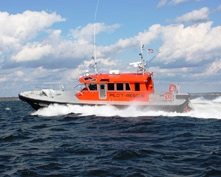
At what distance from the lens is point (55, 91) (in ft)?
77.0

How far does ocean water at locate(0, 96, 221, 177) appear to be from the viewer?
799cm

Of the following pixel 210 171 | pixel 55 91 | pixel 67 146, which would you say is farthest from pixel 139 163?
A: pixel 55 91

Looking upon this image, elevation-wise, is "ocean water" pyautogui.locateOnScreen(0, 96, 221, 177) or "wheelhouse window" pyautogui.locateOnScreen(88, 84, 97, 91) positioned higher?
"wheelhouse window" pyautogui.locateOnScreen(88, 84, 97, 91)

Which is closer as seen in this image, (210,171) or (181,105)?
(210,171)

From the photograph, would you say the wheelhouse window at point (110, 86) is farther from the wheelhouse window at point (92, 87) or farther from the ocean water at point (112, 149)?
the ocean water at point (112, 149)

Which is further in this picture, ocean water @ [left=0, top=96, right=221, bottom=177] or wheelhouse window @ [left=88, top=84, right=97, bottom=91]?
wheelhouse window @ [left=88, top=84, right=97, bottom=91]

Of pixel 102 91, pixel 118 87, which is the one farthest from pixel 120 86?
pixel 102 91

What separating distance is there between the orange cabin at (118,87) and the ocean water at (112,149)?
11.5 feet

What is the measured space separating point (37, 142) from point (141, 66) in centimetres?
1175

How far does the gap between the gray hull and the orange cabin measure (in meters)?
0.50

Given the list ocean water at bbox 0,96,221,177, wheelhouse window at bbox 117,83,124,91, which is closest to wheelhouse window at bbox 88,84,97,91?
wheelhouse window at bbox 117,83,124,91

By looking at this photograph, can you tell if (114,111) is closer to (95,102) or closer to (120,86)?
(95,102)

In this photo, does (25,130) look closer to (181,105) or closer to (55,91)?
(55,91)

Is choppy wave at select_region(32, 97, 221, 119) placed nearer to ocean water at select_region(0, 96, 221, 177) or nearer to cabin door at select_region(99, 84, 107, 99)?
cabin door at select_region(99, 84, 107, 99)
